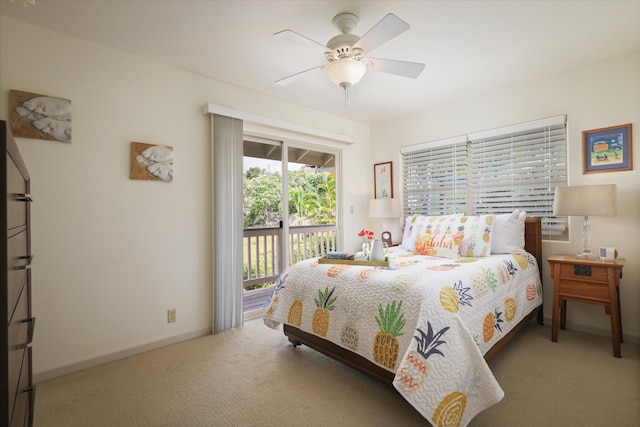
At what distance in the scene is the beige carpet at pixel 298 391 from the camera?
1.70m

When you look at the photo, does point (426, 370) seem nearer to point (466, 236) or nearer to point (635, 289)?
point (466, 236)

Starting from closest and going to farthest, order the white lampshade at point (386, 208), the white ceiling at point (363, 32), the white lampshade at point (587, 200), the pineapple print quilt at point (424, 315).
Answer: the pineapple print quilt at point (424, 315), the white ceiling at point (363, 32), the white lampshade at point (587, 200), the white lampshade at point (386, 208)

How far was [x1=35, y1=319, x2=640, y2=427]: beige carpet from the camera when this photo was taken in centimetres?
170

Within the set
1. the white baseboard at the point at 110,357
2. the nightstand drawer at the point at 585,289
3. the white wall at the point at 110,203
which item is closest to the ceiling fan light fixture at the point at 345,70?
the white wall at the point at 110,203

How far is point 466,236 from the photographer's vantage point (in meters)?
2.91

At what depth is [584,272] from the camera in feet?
8.11

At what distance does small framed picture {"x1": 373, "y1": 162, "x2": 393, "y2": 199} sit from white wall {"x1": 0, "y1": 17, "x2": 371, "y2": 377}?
229cm

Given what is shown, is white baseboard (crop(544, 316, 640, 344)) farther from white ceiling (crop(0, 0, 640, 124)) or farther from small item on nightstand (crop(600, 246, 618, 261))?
white ceiling (crop(0, 0, 640, 124))

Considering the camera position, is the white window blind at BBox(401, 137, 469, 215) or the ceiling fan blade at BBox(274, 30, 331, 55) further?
the white window blind at BBox(401, 137, 469, 215)

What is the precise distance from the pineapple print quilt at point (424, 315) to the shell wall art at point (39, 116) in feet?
6.41

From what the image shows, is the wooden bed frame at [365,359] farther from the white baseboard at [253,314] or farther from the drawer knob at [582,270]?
the white baseboard at [253,314]

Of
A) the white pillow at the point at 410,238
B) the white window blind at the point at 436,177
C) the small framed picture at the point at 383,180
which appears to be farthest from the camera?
the small framed picture at the point at 383,180

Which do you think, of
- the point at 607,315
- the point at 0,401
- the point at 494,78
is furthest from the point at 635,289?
the point at 0,401

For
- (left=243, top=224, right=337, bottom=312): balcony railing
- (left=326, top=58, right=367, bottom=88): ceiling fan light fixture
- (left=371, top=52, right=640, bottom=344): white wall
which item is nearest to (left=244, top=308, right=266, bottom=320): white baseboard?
(left=243, top=224, right=337, bottom=312): balcony railing
